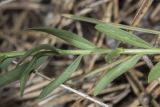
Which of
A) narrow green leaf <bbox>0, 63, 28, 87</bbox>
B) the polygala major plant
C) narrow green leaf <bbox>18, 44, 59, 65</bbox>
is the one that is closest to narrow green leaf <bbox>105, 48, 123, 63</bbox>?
the polygala major plant

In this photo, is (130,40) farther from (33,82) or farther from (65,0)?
(65,0)

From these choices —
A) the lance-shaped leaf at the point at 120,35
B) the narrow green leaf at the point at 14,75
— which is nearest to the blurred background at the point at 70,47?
the lance-shaped leaf at the point at 120,35

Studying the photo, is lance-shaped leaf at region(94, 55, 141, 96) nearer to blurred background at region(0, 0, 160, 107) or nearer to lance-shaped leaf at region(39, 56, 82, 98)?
lance-shaped leaf at region(39, 56, 82, 98)

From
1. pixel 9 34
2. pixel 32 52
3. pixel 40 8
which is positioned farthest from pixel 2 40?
pixel 32 52

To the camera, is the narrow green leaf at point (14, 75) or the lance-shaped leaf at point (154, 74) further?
the narrow green leaf at point (14, 75)

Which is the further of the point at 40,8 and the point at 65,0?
the point at 40,8

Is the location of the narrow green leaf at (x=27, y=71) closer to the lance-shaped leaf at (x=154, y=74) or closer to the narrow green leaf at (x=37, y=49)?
the narrow green leaf at (x=37, y=49)
